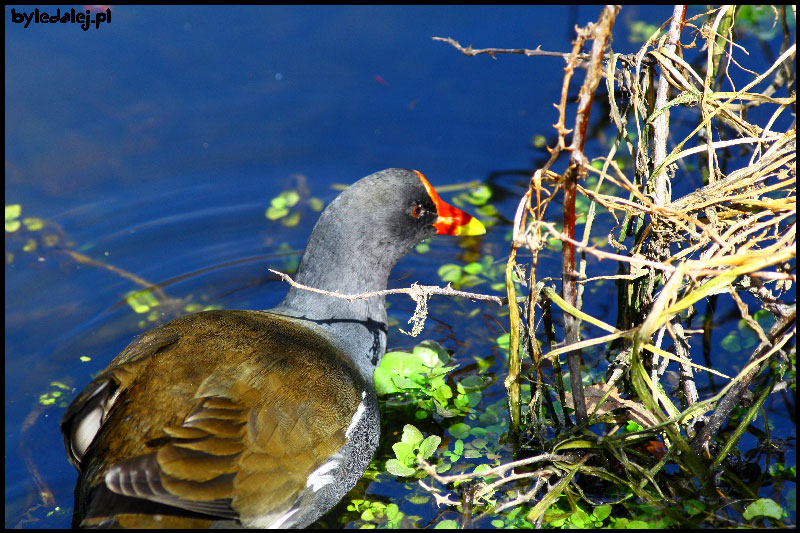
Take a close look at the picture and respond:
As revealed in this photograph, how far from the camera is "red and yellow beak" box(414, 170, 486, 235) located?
12.6ft

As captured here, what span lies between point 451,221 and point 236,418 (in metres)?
1.64

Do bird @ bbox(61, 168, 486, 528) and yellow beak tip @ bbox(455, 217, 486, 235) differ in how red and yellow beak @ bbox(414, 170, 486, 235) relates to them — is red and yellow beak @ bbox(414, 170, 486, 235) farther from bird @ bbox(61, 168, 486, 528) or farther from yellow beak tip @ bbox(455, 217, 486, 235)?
bird @ bbox(61, 168, 486, 528)

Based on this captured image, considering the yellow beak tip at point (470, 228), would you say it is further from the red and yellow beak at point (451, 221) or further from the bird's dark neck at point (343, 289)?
the bird's dark neck at point (343, 289)

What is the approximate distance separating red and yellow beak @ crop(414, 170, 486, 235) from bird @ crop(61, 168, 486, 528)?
454 mm

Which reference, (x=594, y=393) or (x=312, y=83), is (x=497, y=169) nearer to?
(x=312, y=83)

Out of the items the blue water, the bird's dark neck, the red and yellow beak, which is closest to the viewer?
the bird's dark neck

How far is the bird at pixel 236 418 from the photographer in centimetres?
256

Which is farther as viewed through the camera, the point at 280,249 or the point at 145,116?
the point at 145,116

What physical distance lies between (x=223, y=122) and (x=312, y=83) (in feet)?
2.25

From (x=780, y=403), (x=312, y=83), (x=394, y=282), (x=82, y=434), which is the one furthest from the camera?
(x=312, y=83)

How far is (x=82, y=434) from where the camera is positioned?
274cm

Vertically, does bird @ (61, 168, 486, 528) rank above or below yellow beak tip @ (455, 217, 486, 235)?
below

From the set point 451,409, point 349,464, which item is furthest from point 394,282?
point 349,464

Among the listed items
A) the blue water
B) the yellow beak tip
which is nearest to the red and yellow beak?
the yellow beak tip
